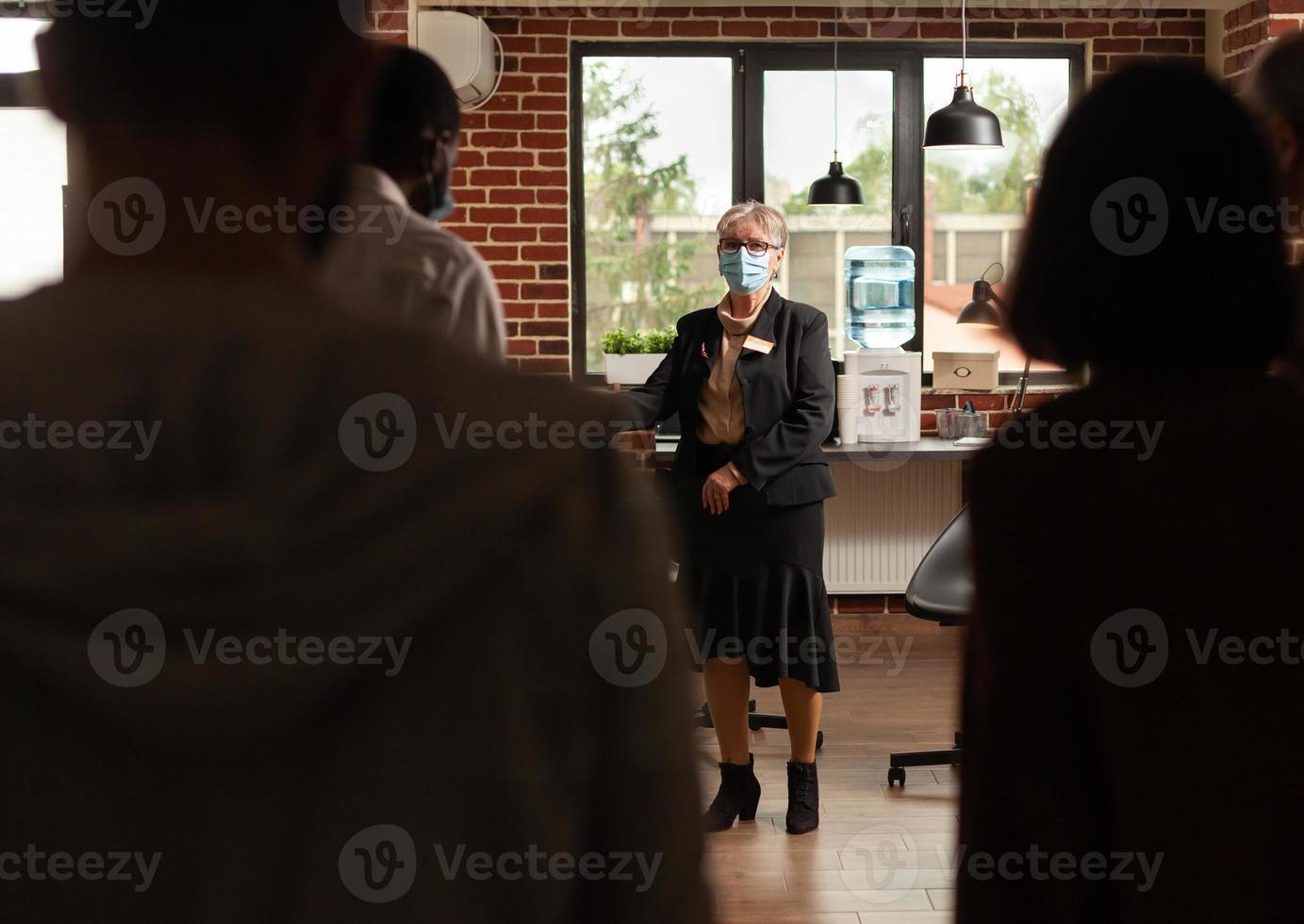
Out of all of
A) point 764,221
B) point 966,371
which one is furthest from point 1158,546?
point 966,371

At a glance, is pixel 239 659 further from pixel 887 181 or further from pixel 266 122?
pixel 887 181

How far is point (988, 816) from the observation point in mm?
1160

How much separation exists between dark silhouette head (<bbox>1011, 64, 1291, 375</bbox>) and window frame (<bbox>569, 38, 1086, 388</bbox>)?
463 centimetres

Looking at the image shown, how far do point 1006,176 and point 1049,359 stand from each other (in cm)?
497

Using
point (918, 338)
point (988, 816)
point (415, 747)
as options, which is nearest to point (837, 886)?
point (988, 816)

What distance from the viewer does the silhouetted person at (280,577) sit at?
501mm

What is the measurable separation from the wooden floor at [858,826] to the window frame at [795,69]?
1569mm

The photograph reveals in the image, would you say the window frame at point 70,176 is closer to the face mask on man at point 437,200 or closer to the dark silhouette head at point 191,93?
the dark silhouette head at point 191,93

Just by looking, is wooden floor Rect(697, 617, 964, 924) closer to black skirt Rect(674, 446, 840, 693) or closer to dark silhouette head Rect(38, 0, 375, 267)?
black skirt Rect(674, 446, 840, 693)

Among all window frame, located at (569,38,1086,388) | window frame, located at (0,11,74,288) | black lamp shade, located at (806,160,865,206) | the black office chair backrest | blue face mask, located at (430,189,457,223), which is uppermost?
window frame, located at (569,38,1086,388)

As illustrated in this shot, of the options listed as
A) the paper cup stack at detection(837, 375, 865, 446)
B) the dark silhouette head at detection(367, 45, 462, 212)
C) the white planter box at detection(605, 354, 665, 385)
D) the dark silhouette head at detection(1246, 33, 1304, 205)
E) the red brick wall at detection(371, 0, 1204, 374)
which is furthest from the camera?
the red brick wall at detection(371, 0, 1204, 374)

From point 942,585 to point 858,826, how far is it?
703mm

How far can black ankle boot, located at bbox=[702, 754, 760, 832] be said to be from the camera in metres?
3.53

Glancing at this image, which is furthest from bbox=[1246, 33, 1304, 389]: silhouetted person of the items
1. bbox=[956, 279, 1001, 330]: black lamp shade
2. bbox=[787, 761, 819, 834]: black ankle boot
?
bbox=[956, 279, 1001, 330]: black lamp shade
